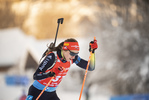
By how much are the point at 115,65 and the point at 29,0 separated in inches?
91.3

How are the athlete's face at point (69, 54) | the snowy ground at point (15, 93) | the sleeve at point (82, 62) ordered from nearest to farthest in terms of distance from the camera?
the athlete's face at point (69, 54), the sleeve at point (82, 62), the snowy ground at point (15, 93)

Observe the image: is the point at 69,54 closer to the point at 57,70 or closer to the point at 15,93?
the point at 57,70

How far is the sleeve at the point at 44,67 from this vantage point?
5.32 feet

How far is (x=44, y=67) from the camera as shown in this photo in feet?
5.43

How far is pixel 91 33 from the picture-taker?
3.98 meters

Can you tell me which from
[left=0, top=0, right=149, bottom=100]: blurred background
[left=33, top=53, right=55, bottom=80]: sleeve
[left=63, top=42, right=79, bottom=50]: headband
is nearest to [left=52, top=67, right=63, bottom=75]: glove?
[left=33, top=53, right=55, bottom=80]: sleeve

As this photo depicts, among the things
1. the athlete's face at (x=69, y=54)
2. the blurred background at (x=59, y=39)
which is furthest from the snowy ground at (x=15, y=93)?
the athlete's face at (x=69, y=54)

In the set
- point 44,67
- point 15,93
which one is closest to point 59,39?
point 15,93

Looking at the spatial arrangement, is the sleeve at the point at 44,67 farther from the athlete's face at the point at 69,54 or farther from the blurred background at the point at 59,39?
the blurred background at the point at 59,39

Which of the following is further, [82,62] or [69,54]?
[82,62]

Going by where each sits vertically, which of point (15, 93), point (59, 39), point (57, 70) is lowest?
point (15, 93)

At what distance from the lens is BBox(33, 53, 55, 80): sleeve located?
1620 mm

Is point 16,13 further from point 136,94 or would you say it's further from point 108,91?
point 136,94

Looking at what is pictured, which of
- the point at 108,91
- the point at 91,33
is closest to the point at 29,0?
the point at 91,33
